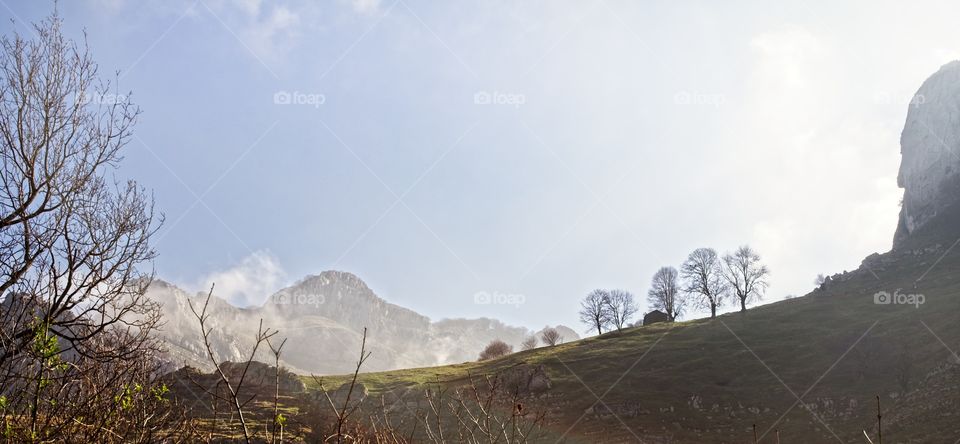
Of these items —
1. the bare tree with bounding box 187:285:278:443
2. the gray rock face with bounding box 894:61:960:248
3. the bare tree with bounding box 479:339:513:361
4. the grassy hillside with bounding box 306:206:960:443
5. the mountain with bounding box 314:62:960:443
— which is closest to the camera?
the bare tree with bounding box 187:285:278:443

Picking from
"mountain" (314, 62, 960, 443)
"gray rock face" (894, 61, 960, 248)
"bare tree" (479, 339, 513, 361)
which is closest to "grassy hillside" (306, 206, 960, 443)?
"mountain" (314, 62, 960, 443)

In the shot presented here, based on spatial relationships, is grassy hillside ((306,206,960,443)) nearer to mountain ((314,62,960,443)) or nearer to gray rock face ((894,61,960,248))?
mountain ((314,62,960,443))

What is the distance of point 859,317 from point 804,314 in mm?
6874

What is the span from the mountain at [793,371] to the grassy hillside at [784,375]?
0.10 m

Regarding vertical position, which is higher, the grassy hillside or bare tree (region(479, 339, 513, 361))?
bare tree (region(479, 339, 513, 361))

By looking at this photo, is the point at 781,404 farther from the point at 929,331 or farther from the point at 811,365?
the point at 929,331

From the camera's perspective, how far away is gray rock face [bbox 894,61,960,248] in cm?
7175

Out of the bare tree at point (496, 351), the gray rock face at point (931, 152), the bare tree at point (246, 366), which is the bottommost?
the bare tree at point (246, 366)

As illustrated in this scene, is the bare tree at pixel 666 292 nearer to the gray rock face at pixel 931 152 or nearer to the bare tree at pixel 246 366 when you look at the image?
the gray rock face at pixel 931 152

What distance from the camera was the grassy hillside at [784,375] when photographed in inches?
1110

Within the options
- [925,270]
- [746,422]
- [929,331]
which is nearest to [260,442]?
[746,422]

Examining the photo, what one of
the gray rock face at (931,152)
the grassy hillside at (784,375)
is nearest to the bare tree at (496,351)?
the grassy hillside at (784,375)

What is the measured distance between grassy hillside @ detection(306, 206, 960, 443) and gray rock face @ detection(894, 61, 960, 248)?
54.6ft

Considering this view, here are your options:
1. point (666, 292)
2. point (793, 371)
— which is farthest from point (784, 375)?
point (666, 292)
